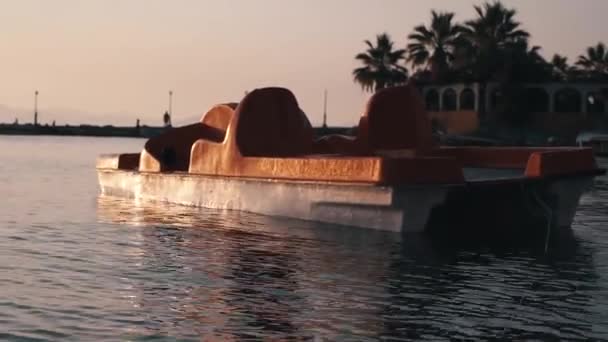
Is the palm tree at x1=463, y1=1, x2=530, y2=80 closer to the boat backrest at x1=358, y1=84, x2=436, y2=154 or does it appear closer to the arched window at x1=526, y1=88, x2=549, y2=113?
the arched window at x1=526, y1=88, x2=549, y2=113

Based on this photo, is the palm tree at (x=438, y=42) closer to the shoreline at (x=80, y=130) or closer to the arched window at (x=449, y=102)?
the arched window at (x=449, y=102)

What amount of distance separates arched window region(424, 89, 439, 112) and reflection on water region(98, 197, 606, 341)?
5131cm

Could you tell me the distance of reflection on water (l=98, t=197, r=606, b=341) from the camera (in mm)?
8375

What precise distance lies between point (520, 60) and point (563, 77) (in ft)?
36.0

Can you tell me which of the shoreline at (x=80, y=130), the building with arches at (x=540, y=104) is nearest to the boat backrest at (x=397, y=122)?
the building with arches at (x=540, y=104)

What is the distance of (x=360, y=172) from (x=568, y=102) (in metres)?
53.3

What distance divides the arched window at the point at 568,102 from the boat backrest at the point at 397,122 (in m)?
47.5

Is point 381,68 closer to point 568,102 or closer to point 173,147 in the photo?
point 568,102

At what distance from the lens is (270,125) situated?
733 inches

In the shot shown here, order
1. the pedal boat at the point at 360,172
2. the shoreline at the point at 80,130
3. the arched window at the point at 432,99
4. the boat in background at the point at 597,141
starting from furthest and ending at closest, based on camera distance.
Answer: the shoreline at the point at 80,130
the arched window at the point at 432,99
the boat in background at the point at 597,141
the pedal boat at the point at 360,172

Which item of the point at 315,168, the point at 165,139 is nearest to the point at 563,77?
the point at 165,139

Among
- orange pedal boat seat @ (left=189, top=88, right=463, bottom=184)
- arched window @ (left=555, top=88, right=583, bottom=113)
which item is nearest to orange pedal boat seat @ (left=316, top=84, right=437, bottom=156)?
orange pedal boat seat @ (left=189, top=88, right=463, bottom=184)

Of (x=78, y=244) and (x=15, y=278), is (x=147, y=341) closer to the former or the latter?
(x=15, y=278)

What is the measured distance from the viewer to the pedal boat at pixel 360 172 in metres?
14.7
